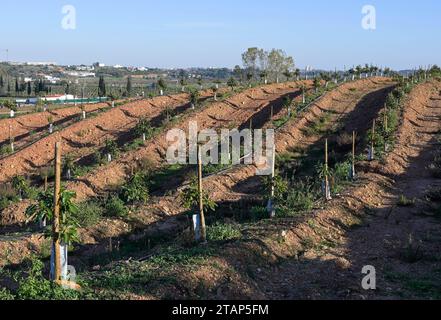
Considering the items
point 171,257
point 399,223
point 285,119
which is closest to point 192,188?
point 171,257

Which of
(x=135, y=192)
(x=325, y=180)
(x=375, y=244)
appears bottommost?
(x=375, y=244)

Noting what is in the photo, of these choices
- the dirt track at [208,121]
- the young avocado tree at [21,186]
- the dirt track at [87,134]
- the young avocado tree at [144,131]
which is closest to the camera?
the young avocado tree at [21,186]

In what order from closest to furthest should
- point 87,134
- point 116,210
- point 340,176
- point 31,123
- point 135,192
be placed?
point 116,210 < point 135,192 < point 340,176 < point 87,134 < point 31,123

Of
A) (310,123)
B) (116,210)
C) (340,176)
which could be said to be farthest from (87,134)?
(340,176)

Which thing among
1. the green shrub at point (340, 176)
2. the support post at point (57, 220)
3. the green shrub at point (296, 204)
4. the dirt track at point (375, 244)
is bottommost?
the dirt track at point (375, 244)

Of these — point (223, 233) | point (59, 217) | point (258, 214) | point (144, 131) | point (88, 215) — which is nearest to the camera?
point (59, 217)

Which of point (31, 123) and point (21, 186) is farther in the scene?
point (31, 123)

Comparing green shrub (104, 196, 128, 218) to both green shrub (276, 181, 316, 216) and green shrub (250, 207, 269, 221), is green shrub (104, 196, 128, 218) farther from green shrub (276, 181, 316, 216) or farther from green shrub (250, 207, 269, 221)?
green shrub (276, 181, 316, 216)

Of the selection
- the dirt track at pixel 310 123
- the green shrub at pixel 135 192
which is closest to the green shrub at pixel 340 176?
the dirt track at pixel 310 123

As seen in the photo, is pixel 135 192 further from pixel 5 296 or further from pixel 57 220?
pixel 5 296

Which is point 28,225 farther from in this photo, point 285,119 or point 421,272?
point 285,119

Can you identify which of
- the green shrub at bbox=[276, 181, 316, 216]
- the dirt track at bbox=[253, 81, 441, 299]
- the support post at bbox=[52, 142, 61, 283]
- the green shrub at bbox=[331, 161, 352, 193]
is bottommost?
the dirt track at bbox=[253, 81, 441, 299]

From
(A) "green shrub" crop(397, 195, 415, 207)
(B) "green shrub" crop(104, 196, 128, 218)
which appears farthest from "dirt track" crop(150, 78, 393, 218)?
(A) "green shrub" crop(397, 195, 415, 207)

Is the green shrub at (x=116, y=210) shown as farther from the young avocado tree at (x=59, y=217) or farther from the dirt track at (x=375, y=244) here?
the young avocado tree at (x=59, y=217)
